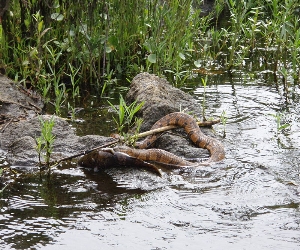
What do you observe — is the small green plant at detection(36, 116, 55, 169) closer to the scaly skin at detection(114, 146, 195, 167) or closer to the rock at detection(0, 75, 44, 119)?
the scaly skin at detection(114, 146, 195, 167)

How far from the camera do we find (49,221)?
5.37 metres

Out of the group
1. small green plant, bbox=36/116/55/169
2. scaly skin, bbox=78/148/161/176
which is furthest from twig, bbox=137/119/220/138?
small green plant, bbox=36/116/55/169

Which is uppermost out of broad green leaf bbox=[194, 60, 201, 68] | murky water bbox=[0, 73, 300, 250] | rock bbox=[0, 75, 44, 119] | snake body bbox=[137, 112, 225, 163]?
broad green leaf bbox=[194, 60, 201, 68]

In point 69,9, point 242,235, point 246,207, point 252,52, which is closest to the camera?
point 242,235

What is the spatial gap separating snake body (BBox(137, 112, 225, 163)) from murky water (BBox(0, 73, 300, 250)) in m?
0.18

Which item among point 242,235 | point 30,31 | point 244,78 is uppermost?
point 30,31

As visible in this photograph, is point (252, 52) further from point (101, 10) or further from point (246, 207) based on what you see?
point (246, 207)

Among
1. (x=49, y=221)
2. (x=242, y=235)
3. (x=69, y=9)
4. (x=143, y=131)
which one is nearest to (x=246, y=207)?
(x=242, y=235)

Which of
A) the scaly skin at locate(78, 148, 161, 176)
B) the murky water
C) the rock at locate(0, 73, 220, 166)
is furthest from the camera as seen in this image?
the rock at locate(0, 73, 220, 166)

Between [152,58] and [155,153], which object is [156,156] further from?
[152,58]

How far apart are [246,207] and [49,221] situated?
1.81m

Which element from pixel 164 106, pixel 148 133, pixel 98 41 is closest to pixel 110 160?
pixel 148 133

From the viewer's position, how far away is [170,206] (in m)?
5.68

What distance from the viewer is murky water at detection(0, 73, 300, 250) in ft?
16.6
